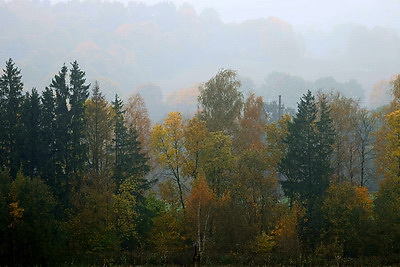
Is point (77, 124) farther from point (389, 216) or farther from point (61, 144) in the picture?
point (389, 216)

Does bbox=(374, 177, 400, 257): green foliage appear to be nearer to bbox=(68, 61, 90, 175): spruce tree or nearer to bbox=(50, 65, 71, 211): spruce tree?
bbox=(68, 61, 90, 175): spruce tree

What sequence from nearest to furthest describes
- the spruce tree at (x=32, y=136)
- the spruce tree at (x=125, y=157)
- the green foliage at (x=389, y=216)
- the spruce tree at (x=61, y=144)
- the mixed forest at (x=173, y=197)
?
the mixed forest at (x=173, y=197) < the green foliage at (x=389, y=216) < the spruce tree at (x=61, y=144) < the spruce tree at (x=32, y=136) < the spruce tree at (x=125, y=157)

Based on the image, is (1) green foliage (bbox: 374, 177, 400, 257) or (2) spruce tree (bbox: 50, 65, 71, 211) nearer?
(1) green foliage (bbox: 374, 177, 400, 257)

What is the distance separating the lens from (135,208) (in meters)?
39.7

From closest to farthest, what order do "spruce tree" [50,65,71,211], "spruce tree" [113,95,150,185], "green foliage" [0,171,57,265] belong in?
"green foliage" [0,171,57,265], "spruce tree" [50,65,71,211], "spruce tree" [113,95,150,185]

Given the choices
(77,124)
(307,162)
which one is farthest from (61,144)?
(307,162)

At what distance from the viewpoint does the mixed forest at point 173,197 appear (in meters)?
30.9

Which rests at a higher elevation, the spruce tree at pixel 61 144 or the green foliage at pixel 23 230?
the spruce tree at pixel 61 144

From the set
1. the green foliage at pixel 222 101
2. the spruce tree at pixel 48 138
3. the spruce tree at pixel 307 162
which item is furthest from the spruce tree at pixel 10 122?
the spruce tree at pixel 307 162

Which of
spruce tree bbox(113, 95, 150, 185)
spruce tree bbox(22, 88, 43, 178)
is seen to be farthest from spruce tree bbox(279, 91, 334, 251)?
spruce tree bbox(22, 88, 43, 178)

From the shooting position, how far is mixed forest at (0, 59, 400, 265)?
101 ft

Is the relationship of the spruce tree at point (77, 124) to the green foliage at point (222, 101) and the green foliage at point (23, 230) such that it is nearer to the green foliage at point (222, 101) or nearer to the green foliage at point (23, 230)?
the green foliage at point (23, 230)

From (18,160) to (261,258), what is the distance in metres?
25.0

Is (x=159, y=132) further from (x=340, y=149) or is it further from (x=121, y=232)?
(x=340, y=149)
